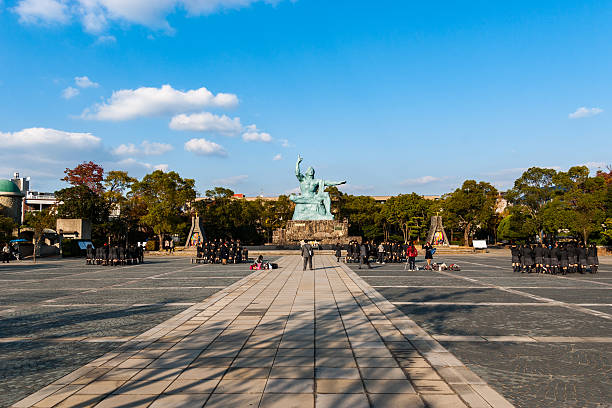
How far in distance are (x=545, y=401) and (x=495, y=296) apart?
844 centimetres

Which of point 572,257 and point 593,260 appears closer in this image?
point 593,260

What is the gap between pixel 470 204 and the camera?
187ft

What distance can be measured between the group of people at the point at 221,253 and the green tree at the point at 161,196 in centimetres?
2166

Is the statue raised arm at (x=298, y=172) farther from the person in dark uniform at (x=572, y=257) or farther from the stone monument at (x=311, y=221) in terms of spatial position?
the person in dark uniform at (x=572, y=257)

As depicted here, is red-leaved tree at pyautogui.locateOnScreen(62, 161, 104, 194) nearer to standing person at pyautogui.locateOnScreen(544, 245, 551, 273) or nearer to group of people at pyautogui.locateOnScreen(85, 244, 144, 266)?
group of people at pyautogui.locateOnScreen(85, 244, 144, 266)

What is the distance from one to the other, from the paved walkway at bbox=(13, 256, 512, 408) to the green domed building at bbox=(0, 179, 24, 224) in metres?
48.7


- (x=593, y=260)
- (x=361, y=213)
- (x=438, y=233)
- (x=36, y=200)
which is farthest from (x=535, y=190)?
(x=36, y=200)

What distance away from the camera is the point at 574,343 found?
7039 mm

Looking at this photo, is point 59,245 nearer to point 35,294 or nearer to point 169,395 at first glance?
point 35,294

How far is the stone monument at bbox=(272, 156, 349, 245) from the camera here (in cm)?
5078

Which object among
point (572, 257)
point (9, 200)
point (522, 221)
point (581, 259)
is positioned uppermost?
point (9, 200)

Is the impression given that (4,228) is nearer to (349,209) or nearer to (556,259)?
(556,259)

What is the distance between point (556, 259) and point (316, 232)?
107 ft


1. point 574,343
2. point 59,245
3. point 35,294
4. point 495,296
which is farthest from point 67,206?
point 574,343
